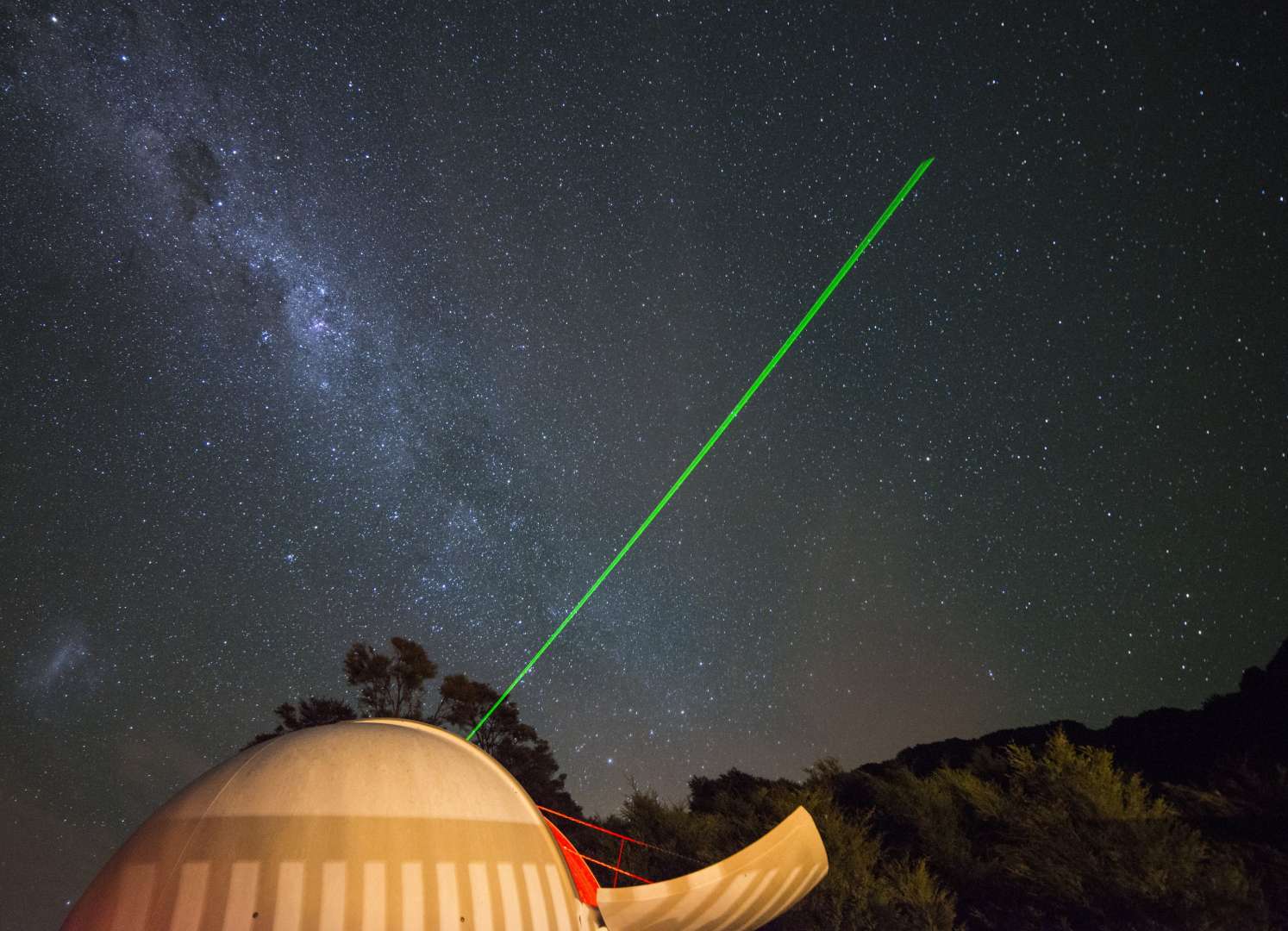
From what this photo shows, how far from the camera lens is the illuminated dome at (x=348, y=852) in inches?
167

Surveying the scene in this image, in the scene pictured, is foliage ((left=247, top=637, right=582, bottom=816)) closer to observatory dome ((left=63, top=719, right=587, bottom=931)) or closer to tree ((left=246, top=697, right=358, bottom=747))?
tree ((left=246, top=697, right=358, bottom=747))

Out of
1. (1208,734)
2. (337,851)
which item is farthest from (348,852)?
(1208,734)

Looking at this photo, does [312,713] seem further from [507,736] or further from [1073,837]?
[1073,837]

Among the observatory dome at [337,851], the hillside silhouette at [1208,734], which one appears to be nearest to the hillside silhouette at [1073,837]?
the hillside silhouette at [1208,734]

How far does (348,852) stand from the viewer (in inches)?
176

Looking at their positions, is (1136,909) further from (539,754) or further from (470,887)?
(539,754)

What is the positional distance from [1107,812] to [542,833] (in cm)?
931

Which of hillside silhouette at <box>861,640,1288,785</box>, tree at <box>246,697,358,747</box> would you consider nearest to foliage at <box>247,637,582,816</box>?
tree at <box>246,697,358,747</box>

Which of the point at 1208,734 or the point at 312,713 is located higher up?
the point at 1208,734

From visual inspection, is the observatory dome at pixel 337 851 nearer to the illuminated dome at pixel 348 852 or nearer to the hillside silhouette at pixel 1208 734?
the illuminated dome at pixel 348 852

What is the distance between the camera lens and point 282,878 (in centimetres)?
427

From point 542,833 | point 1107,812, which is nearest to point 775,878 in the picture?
point 542,833

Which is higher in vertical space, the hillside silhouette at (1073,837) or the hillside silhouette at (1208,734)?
the hillside silhouette at (1208,734)

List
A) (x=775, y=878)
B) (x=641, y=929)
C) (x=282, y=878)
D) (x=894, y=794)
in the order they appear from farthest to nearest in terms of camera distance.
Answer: (x=894, y=794)
(x=775, y=878)
(x=641, y=929)
(x=282, y=878)
